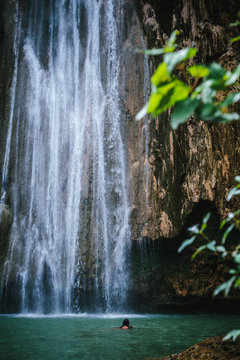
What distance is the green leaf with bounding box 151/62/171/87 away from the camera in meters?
0.79

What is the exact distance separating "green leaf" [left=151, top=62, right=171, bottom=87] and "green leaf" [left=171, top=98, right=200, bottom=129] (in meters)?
0.07

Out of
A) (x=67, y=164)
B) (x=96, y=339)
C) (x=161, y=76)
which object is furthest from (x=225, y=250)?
(x=67, y=164)

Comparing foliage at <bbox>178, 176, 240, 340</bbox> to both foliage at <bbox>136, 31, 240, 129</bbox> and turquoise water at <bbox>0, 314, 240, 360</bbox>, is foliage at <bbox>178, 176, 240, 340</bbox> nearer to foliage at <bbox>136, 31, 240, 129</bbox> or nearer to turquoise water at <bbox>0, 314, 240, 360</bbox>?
foliage at <bbox>136, 31, 240, 129</bbox>

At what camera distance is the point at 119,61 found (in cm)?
1319

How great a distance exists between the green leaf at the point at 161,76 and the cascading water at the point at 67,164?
422 inches

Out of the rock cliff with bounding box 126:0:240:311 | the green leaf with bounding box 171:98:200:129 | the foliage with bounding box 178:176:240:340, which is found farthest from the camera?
the rock cliff with bounding box 126:0:240:311

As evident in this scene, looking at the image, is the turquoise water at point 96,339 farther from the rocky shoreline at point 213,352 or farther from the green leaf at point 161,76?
the green leaf at point 161,76

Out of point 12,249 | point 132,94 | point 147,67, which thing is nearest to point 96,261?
point 12,249

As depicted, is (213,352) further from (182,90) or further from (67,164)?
(67,164)

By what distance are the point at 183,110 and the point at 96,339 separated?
597cm

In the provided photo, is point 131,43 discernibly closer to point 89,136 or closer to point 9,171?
point 89,136

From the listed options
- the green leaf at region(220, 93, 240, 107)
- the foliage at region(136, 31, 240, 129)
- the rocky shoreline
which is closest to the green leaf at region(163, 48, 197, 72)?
the foliage at region(136, 31, 240, 129)

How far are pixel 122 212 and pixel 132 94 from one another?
4.39 meters

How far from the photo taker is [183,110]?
2.53ft
